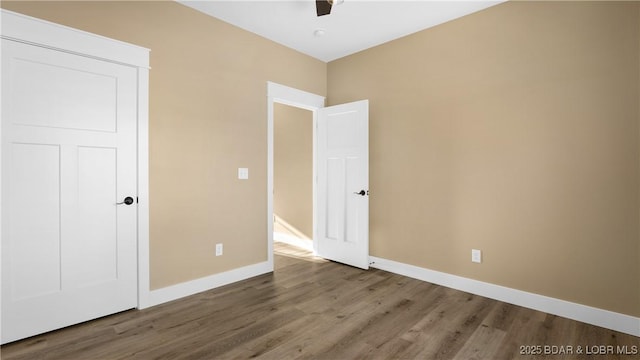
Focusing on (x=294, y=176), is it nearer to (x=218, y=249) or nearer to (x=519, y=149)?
(x=218, y=249)

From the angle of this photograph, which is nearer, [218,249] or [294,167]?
[218,249]

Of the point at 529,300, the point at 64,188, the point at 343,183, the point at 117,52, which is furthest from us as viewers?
the point at 343,183

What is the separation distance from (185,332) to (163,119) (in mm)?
1784

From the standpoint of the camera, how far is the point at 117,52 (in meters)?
2.48

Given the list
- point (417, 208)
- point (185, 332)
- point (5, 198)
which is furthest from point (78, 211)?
point (417, 208)

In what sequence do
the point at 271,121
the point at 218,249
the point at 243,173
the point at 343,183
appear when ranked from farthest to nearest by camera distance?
the point at 343,183, the point at 271,121, the point at 243,173, the point at 218,249

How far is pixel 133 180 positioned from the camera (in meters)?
2.59

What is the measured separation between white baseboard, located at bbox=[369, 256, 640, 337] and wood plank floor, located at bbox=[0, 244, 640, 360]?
7 cm

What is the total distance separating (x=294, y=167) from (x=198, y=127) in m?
2.10

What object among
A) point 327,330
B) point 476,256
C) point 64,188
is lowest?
point 327,330

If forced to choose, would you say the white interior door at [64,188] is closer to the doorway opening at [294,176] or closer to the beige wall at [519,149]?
the doorway opening at [294,176]

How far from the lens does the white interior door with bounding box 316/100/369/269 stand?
12.0 feet

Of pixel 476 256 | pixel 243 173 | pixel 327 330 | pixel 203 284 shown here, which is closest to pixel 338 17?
pixel 243 173

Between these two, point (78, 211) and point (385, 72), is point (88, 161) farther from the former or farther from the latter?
point (385, 72)
